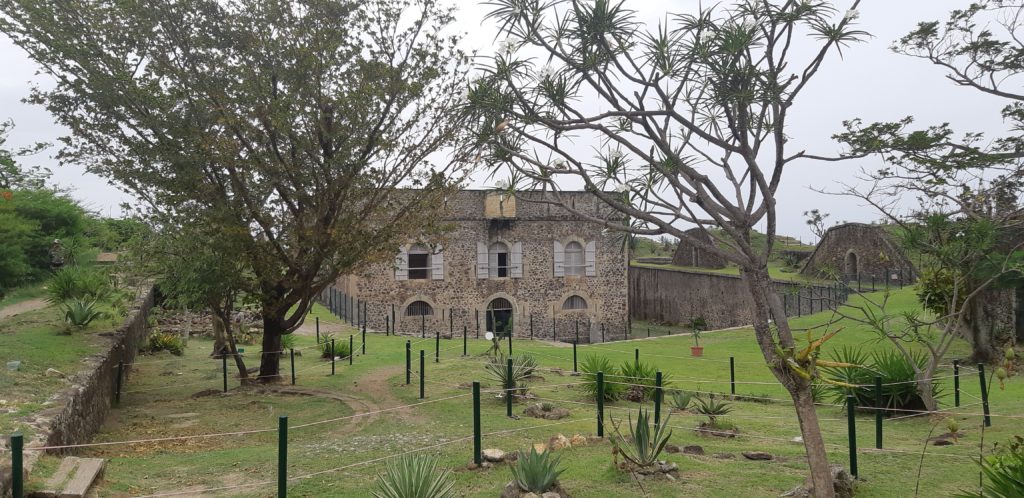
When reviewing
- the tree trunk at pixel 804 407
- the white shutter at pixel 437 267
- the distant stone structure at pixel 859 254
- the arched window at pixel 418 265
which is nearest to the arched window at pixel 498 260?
the white shutter at pixel 437 267

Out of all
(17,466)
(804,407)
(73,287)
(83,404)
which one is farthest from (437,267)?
(804,407)

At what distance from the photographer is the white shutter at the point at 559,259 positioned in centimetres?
2715

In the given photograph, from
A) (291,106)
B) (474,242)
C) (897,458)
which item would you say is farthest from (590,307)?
(897,458)

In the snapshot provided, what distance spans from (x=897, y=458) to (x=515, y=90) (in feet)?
16.2

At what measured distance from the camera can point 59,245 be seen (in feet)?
53.7

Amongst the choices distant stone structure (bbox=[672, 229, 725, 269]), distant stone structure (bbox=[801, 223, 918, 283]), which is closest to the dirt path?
distant stone structure (bbox=[801, 223, 918, 283])

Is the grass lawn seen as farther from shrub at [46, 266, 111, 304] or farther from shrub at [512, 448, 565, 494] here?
shrub at [46, 266, 111, 304]

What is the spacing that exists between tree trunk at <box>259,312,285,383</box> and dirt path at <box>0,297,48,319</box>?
4.64 meters

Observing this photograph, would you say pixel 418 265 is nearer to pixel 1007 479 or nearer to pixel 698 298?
pixel 698 298

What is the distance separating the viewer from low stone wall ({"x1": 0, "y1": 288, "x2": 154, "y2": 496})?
623 centimetres

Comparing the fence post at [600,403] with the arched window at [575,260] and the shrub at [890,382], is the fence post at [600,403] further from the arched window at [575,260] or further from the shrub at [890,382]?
the arched window at [575,260]

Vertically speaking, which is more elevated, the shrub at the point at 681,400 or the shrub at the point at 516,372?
the shrub at the point at 516,372

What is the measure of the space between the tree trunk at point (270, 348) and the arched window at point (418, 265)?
13.4 m

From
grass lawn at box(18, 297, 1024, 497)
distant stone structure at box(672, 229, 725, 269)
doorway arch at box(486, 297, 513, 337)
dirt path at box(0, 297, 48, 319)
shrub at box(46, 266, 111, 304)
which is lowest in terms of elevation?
grass lawn at box(18, 297, 1024, 497)
